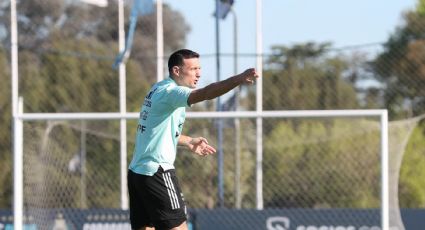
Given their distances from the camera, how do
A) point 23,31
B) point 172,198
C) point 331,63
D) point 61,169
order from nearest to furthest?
point 172,198, point 61,169, point 331,63, point 23,31

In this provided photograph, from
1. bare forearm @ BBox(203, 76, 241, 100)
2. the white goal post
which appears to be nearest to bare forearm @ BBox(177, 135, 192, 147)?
bare forearm @ BBox(203, 76, 241, 100)

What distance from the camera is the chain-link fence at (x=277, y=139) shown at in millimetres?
14352

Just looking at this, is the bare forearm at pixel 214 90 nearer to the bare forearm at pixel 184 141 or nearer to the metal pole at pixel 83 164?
the bare forearm at pixel 184 141

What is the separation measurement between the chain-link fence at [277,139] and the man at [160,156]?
4.33 m

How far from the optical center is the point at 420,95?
56.9ft

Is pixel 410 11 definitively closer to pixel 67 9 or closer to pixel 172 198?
pixel 67 9

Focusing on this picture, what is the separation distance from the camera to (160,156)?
27.0ft

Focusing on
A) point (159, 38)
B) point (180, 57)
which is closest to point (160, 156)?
point (180, 57)

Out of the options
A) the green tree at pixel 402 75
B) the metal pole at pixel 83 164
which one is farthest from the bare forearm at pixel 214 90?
the green tree at pixel 402 75

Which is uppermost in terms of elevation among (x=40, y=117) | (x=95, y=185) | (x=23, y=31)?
(x=23, y=31)

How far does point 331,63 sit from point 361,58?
1.39m

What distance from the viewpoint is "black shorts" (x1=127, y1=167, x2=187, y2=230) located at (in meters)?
8.26

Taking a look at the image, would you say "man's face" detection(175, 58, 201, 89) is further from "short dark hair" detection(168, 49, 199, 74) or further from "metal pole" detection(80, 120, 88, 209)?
"metal pole" detection(80, 120, 88, 209)

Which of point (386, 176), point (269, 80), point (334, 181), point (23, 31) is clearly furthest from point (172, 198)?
point (23, 31)
